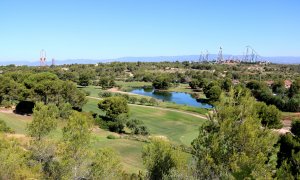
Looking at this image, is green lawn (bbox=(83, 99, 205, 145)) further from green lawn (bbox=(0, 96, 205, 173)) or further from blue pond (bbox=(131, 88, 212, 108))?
blue pond (bbox=(131, 88, 212, 108))

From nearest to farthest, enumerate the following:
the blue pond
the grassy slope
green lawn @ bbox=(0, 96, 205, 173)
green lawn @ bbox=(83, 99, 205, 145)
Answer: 1. green lawn @ bbox=(0, 96, 205, 173)
2. the grassy slope
3. green lawn @ bbox=(83, 99, 205, 145)
4. the blue pond

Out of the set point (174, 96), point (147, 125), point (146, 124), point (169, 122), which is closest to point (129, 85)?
point (174, 96)

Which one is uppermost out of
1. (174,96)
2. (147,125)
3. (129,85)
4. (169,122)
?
(129,85)


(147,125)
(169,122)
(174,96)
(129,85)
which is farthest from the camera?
(129,85)

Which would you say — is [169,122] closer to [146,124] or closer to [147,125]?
[146,124]

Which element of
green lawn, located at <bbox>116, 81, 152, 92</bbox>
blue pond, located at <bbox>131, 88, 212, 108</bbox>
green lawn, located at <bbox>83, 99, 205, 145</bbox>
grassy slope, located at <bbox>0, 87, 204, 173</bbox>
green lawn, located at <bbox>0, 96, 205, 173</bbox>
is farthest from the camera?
green lawn, located at <bbox>116, 81, 152, 92</bbox>

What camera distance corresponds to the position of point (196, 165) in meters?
21.4

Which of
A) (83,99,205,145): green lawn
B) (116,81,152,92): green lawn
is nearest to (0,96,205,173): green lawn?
(83,99,205,145): green lawn

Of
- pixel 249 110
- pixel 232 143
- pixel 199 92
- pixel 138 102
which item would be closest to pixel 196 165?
pixel 232 143

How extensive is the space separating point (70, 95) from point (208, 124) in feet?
184

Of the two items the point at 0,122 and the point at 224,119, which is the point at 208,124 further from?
the point at 0,122

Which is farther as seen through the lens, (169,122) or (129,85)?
(129,85)

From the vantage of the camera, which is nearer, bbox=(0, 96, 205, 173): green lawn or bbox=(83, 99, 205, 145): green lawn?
bbox=(0, 96, 205, 173): green lawn

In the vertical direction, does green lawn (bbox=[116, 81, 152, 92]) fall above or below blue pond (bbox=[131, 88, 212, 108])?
above
